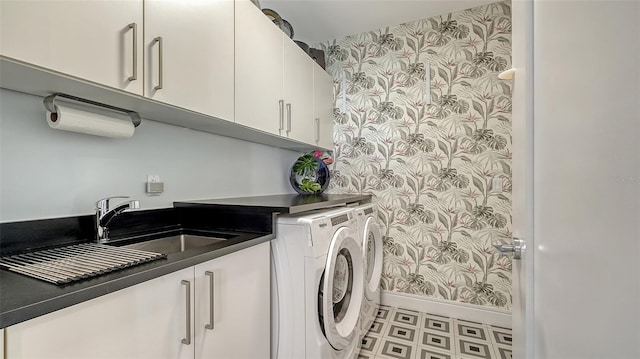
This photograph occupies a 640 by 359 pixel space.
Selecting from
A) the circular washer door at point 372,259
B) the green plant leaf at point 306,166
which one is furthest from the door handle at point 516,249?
the green plant leaf at point 306,166

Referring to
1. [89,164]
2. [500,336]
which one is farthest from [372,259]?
[89,164]

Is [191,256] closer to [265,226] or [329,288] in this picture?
[265,226]

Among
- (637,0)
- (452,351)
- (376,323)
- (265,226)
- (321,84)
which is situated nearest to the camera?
(637,0)

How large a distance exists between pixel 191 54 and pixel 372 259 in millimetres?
1907

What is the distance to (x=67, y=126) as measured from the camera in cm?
97

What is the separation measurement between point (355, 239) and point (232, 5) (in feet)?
4.70

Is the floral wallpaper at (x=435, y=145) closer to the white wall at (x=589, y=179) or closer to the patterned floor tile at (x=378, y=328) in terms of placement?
the patterned floor tile at (x=378, y=328)

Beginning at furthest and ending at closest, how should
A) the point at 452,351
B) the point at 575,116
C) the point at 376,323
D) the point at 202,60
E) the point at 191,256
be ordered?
the point at 376,323 → the point at 452,351 → the point at 202,60 → the point at 191,256 → the point at 575,116

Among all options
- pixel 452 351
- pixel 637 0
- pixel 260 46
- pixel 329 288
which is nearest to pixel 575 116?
pixel 637 0

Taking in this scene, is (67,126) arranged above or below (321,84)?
below

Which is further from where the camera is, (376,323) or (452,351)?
(376,323)

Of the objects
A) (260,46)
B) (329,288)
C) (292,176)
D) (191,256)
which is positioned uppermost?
(260,46)

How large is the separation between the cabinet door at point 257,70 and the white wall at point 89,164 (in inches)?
15.7

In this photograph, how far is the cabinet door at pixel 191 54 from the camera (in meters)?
1.01
